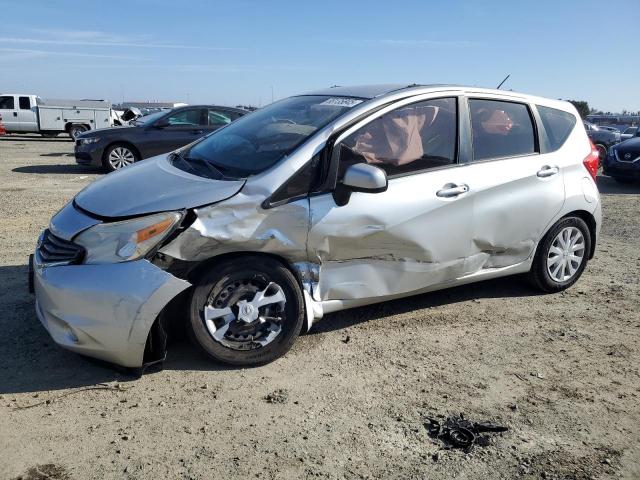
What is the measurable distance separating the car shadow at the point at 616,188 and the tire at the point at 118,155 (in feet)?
32.5

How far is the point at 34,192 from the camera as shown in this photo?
31.5 feet

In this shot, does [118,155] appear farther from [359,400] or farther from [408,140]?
[359,400]

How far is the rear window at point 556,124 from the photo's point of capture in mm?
4980

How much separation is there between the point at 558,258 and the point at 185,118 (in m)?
9.29

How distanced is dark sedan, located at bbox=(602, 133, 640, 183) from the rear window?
856cm

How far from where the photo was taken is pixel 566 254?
16.8 feet

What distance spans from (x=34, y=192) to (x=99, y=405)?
24.5 ft

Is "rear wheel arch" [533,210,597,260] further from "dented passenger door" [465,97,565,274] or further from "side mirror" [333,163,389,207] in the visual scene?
"side mirror" [333,163,389,207]

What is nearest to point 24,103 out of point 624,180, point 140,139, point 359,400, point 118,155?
point 118,155

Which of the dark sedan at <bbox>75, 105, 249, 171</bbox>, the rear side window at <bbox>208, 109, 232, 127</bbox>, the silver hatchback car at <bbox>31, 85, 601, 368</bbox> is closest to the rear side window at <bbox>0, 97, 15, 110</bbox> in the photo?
the dark sedan at <bbox>75, 105, 249, 171</bbox>

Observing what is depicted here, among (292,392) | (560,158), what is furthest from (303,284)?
(560,158)

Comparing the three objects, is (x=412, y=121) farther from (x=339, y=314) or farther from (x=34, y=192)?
(x=34, y=192)

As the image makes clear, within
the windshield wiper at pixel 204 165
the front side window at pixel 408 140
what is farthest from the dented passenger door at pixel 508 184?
the windshield wiper at pixel 204 165

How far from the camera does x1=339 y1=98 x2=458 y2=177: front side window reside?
13.0 ft
